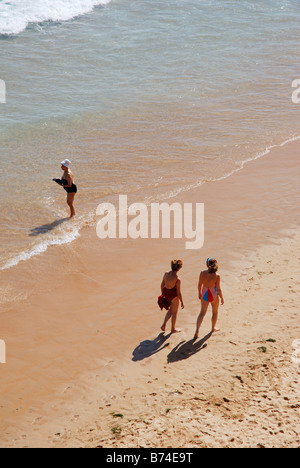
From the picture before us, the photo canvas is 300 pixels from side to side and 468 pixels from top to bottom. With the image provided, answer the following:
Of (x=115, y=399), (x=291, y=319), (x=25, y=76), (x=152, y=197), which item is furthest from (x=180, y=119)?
(x=115, y=399)

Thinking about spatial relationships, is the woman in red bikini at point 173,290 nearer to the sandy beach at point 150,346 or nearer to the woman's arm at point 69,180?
the sandy beach at point 150,346

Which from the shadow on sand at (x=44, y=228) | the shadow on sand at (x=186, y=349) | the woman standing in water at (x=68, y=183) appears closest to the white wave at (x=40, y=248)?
the shadow on sand at (x=44, y=228)

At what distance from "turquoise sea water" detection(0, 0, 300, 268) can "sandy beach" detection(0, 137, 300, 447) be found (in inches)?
63.8

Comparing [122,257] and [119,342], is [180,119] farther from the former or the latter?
[119,342]

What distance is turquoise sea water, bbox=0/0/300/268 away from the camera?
39.0ft

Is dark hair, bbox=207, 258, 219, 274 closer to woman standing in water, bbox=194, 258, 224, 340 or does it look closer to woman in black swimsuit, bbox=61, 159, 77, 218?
woman standing in water, bbox=194, 258, 224, 340

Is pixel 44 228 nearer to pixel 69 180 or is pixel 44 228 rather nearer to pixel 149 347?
pixel 69 180

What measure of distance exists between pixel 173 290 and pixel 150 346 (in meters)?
0.86

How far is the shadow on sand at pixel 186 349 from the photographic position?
22.3ft

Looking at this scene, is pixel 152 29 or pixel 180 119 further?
pixel 152 29

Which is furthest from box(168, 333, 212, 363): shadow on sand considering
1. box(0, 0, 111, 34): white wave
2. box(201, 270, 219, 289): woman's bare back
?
box(0, 0, 111, 34): white wave

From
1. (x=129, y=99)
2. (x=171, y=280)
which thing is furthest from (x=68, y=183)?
(x=129, y=99)

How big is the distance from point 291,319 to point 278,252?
2255 mm
